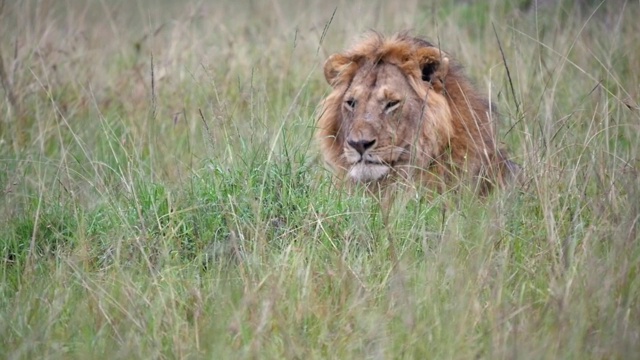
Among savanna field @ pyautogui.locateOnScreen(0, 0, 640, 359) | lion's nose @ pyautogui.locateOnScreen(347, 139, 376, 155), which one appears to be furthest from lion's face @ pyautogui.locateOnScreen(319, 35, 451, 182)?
savanna field @ pyautogui.locateOnScreen(0, 0, 640, 359)

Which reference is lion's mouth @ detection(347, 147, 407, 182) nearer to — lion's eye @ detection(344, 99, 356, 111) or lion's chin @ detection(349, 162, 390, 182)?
lion's chin @ detection(349, 162, 390, 182)

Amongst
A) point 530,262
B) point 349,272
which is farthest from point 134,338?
point 530,262

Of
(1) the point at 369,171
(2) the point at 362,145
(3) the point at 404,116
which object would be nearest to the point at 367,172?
(1) the point at 369,171

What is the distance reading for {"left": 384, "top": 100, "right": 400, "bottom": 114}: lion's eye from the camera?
571 cm

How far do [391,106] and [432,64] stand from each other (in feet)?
1.22

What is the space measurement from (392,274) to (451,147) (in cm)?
169

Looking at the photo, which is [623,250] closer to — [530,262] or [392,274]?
[530,262]

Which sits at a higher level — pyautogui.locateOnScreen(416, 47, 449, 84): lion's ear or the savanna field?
pyautogui.locateOnScreen(416, 47, 449, 84): lion's ear

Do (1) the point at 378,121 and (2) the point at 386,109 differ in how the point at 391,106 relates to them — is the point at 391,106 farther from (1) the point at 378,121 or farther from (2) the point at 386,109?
(1) the point at 378,121

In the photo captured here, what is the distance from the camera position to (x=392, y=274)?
432cm

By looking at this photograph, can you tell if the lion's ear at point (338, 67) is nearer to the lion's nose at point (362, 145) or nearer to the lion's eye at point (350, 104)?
the lion's eye at point (350, 104)

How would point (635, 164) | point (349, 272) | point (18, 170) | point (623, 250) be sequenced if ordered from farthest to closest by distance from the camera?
point (18, 170)
point (635, 164)
point (349, 272)
point (623, 250)

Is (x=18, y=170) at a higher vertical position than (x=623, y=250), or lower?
lower

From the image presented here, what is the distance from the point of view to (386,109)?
18.8 feet
